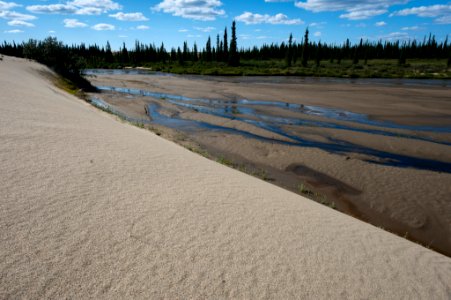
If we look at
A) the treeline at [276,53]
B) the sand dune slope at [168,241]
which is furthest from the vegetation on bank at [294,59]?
the sand dune slope at [168,241]

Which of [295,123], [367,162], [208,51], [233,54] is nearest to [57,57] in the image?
[295,123]

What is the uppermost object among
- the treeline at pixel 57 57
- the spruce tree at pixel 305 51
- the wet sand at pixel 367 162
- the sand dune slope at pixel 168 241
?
the spruce tree at pixel 305 51

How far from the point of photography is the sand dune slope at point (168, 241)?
105 inches

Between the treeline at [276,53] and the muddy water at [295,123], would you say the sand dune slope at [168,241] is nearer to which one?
the muddy water at [295,123]

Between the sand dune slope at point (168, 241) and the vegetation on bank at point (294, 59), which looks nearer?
the sand dune slope at point (168, 241)

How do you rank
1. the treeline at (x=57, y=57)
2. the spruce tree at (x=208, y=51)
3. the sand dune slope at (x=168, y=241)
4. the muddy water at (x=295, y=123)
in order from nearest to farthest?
the sand dune slope at (x=168, y=241), the muddy water at (x=295, y=123), the treeline at (x=57, y=57), the spruce tree at (x=208, y=51)

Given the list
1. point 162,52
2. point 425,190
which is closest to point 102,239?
point 425,190

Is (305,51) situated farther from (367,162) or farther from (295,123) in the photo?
(367,162)

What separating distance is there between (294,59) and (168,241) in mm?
85514

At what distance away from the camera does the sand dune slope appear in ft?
8.78

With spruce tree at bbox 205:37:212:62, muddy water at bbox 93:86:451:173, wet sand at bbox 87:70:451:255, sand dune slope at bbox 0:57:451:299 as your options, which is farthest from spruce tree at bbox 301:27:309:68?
sand dune slope at bbox 0:57:451:299

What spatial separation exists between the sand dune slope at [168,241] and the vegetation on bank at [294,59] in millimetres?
49862

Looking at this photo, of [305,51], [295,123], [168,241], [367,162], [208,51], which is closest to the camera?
[168,241]

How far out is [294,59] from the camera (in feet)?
268
